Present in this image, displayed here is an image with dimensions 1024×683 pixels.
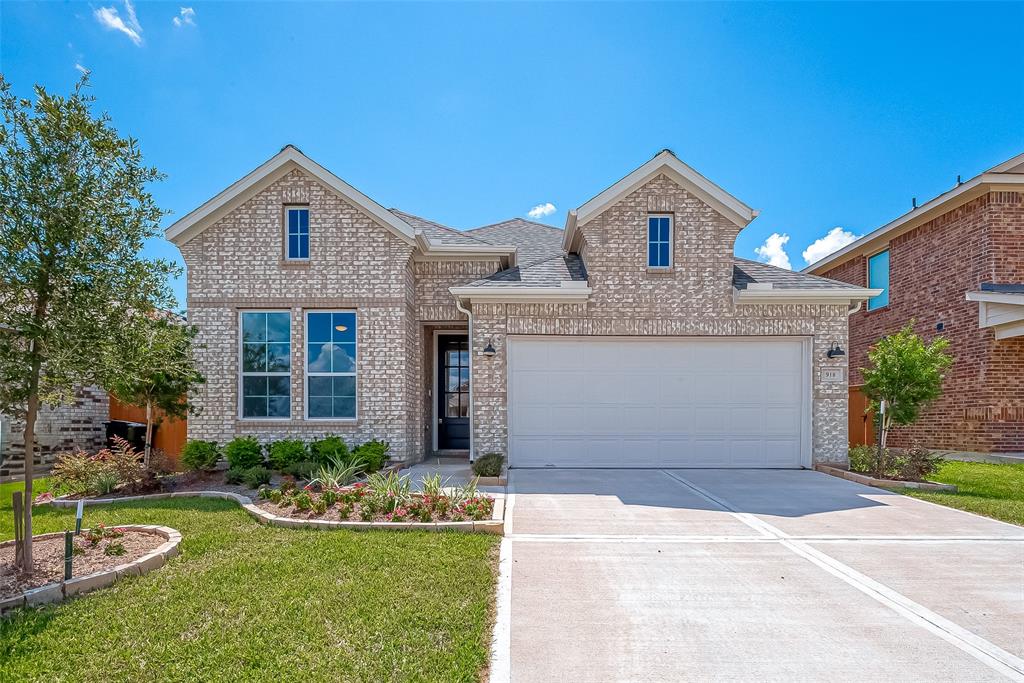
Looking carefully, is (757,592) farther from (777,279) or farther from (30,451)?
(777,279)

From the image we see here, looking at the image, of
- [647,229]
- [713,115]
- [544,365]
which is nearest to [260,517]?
[544,365]

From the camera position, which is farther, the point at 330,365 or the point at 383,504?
the point at 330,365

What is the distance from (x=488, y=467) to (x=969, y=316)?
39.1ft

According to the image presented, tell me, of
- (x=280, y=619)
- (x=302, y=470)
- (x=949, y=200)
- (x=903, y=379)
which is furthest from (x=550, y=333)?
(x=949, y=200)

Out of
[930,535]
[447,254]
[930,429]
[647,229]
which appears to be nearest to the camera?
[930,535]

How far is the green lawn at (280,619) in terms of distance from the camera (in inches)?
123

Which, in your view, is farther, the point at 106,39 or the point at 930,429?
the point at 930,429

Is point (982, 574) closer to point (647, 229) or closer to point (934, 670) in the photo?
point (934, 670)

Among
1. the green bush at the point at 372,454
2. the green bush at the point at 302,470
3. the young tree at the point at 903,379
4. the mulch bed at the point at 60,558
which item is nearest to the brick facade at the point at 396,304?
the green bush at the point at 372,454

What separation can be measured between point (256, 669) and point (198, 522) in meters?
3.88

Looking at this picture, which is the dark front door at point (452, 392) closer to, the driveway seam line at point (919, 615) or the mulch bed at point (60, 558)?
the mulch bed at point (60, 558)

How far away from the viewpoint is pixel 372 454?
9.40 meters

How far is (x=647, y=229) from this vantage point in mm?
10781

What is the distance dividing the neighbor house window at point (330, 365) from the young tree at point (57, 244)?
584 centimetres
